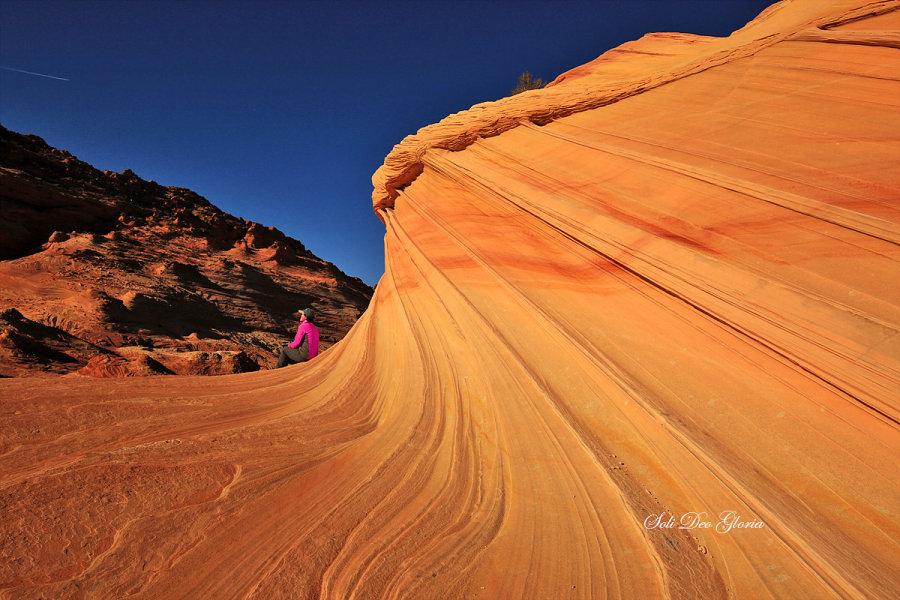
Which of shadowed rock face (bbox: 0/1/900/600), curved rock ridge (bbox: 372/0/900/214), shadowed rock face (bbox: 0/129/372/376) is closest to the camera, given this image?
shadowed rock face (bbox: 0/1/900/600)

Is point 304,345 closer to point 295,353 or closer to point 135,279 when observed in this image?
point 295,353

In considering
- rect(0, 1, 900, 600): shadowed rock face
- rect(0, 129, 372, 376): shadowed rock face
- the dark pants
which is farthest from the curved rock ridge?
rect(0, 129, 372, 376): shadowed rock face

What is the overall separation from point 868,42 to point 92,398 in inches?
369

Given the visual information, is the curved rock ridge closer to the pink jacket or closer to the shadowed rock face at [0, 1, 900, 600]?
the shadowed rock face at [0, 1, 900, 600]

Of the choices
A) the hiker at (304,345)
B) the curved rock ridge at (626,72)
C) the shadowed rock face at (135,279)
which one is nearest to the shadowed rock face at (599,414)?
the curved rock ridge at (626,72)

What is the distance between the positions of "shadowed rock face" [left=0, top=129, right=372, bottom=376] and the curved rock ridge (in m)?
6.12

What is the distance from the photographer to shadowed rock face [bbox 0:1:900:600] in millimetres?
2027

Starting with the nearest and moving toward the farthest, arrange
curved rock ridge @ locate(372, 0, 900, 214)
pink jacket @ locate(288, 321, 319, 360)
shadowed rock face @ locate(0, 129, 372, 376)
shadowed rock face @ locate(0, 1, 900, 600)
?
shadowed rock face @ locate(0, 1, 900, 600), curved rock ridge @ locate(372, 0, 900, 214), shadowed rock face @ locate(0, 129, 372, 376), pink jacket @ locate(288, 321, 319, 360)

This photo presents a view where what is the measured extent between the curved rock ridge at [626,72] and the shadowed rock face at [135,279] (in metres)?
6.12

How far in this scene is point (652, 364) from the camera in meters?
3.40

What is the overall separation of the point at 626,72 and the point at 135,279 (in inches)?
676

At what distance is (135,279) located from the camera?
14.6 meters

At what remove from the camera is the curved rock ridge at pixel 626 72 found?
17.3 ft

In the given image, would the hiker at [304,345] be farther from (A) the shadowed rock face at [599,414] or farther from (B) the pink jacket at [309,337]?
(A) the shadowed rock face at [599,414]
